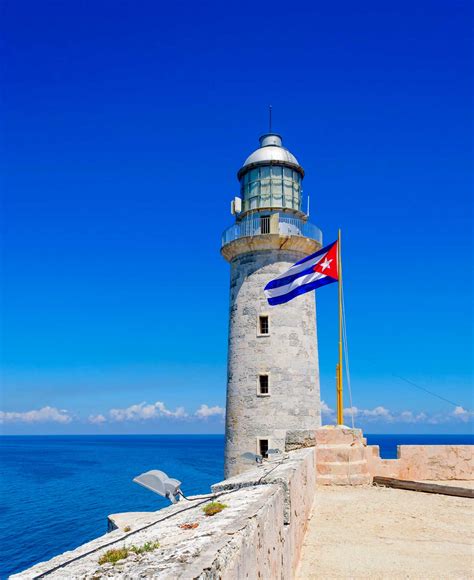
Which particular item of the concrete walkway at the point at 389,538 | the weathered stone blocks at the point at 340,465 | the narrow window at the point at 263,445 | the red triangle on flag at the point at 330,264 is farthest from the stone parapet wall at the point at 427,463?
the narrow window at the point at 263,445

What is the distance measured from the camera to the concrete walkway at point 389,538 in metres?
5.34

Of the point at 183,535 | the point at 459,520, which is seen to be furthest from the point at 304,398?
the point at 183,535

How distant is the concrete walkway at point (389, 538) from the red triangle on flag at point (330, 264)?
235 inches

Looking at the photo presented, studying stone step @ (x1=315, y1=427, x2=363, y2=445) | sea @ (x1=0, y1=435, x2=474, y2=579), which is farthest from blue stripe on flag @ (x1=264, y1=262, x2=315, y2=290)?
sea @ (x1=0, y1=435, x2=474, y2=579)

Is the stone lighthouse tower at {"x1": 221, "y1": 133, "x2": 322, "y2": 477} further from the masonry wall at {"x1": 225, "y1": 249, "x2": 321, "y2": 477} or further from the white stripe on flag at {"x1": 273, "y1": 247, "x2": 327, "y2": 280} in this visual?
the white stripe on flag at {"x1": 273, "y1": 247, "x2": 327, "y2": 280}

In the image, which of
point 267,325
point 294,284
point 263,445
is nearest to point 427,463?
point 294,284

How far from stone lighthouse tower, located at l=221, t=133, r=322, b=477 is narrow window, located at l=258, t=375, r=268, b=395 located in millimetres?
37

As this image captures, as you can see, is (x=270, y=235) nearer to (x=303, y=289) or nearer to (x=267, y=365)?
(x=267, y=365)

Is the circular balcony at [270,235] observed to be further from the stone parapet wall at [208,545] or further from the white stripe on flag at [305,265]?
the stone parapet wall at [208,545]

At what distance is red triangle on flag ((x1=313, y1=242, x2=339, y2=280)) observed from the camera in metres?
14.0

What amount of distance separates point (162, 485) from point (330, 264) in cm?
944

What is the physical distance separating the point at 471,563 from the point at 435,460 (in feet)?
22.7

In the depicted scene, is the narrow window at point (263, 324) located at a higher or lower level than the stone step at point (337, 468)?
higher

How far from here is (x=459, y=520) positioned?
7.68 m
